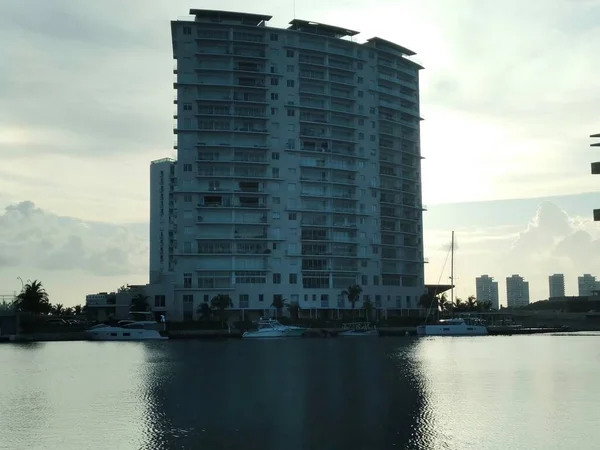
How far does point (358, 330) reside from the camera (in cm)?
15225

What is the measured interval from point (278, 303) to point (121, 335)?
37.1m

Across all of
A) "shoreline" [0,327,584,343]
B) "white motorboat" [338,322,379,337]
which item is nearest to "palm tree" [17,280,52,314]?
"shoreline" [0,327,584,343]

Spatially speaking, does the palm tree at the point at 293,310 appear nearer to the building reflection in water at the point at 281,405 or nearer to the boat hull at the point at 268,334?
the boat hull at the point at 268,334

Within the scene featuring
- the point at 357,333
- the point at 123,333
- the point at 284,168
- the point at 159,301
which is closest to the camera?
the point at 123,333

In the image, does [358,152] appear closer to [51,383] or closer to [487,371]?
[487,371]

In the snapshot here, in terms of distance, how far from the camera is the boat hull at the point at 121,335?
13938 centimetres

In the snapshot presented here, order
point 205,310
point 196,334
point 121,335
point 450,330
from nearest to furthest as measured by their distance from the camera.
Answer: point 121,335 < point 196,334 < point 205,310 < point 450,330

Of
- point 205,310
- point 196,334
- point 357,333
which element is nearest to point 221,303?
point 205,310

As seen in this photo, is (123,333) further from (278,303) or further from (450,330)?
(450,330)

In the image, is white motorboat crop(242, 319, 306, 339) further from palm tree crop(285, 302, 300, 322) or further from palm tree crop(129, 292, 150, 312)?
palm tree crop(129, 292, 150, 312)

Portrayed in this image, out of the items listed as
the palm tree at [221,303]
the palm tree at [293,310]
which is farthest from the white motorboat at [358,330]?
the palm tree at [221,303]

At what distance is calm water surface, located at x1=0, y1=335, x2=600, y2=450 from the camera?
31.4 meters

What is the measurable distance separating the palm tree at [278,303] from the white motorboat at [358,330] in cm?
1420

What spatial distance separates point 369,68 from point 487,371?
435ft
